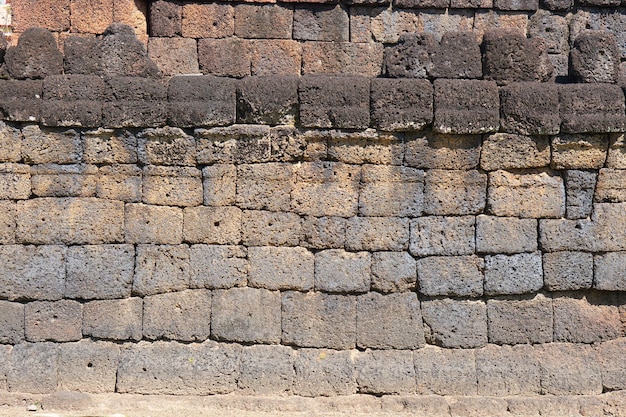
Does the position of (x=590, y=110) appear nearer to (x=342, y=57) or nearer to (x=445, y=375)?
(x=445, y=375)

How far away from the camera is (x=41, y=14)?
12.0m

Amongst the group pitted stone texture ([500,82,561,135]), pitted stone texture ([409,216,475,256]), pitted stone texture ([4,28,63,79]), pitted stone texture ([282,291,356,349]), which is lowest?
pitted stone texture ([282,291,356,349])

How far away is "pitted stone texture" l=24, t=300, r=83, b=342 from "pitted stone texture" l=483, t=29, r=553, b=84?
439cm

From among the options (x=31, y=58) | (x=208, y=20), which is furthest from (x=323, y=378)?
(x=208, y=20)

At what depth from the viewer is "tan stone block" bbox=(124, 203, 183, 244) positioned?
23.5ft

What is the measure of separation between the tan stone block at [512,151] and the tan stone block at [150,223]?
112 inches

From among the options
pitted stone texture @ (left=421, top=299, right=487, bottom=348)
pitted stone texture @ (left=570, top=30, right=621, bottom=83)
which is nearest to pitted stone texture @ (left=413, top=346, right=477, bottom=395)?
pitted stone texture @ (left=421, top=299, right=487, bottom=348)

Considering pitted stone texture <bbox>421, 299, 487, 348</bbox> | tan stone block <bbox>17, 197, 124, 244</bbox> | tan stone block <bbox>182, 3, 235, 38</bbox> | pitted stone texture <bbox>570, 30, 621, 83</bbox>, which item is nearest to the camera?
tan stone block <bbox>17, 197, 124, 244</bbox>

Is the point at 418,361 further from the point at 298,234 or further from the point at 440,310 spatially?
the point at 298,234

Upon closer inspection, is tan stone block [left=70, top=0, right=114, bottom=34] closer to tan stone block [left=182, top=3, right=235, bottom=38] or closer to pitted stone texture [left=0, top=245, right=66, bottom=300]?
tan stone block [left=182, top=3, right=235, bottom=38]

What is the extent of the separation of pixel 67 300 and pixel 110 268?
1.62ft

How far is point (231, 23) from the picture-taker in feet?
41.1

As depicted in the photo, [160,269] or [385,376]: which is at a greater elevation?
[160,269]

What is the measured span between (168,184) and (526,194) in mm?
3270
